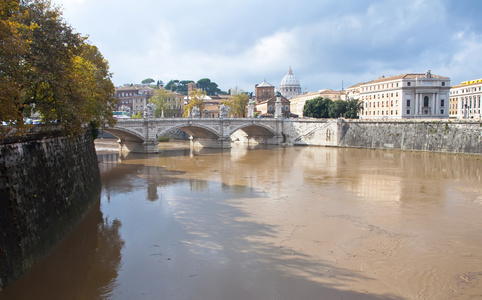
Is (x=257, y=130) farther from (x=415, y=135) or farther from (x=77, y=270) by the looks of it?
(x=77, y=270)

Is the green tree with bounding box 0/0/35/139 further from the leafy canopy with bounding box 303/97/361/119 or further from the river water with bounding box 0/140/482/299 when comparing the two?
the leafy canopy with bounding box 303/97/361/119

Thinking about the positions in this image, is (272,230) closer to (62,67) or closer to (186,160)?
(62,67)

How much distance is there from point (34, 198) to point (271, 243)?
7992 millimetres

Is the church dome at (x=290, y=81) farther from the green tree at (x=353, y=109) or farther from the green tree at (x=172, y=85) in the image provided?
the green tree at (x=353, y=109)

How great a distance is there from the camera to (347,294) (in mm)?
10188

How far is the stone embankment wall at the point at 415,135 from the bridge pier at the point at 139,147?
88.0ft

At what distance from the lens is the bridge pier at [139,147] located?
45.5 m

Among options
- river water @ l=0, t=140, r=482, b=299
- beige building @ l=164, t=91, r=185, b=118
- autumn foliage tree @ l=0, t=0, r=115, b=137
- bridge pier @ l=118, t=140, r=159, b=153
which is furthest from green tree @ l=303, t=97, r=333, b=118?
autumn foliage tree @ l=0, t=0, r=115, b=137

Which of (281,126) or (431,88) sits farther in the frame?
(431,88)

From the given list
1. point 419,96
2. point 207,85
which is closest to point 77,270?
point 419,96

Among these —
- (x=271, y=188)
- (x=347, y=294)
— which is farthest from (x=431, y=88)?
(x=347, y=294)

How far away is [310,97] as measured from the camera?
4289 inches

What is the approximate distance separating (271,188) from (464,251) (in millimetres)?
12730

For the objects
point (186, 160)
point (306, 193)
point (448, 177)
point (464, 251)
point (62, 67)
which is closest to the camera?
point (464, 251)
